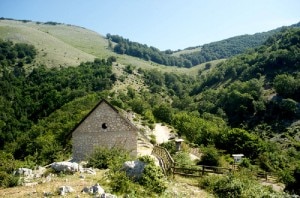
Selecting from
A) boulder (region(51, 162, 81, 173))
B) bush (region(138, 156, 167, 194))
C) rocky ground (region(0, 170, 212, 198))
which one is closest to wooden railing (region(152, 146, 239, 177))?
rocky ground (region(0, 170, 212, 198))

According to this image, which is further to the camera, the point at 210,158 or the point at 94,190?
the point at 210,158

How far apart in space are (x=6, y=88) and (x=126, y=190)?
12550 cm

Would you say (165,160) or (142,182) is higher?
(142,182)

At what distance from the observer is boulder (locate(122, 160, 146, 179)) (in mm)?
18438

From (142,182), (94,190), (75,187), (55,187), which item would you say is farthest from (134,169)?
(55,187)

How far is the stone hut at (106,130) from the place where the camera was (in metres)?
31.2

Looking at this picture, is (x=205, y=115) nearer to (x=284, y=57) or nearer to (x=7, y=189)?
(x=284, y=57)

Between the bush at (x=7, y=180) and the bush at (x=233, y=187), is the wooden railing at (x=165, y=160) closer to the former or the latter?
the bush at (x=233, y=187)

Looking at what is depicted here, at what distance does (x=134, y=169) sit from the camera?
1866cm

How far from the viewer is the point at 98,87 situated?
14875 centimetres

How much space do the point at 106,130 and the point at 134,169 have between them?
42.6ft

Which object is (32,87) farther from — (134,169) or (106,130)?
(134,169)

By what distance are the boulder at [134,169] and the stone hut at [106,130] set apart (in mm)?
12157

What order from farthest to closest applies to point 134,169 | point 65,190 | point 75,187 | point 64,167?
point 64,167 < point 134,169 < point 75,187 < point 65,190
